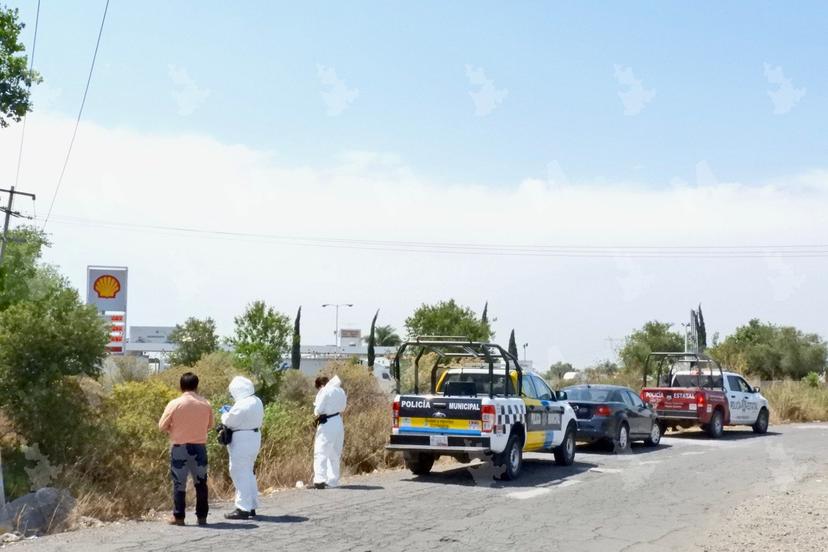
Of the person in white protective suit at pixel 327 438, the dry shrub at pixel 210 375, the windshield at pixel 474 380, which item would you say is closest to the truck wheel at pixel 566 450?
the windshield at pixel 474 380

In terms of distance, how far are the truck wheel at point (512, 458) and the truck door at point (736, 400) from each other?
12.9m

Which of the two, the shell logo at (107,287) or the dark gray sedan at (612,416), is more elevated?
the shell logo at (107,287)

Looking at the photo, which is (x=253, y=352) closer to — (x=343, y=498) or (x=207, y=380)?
(x=207, y=380)

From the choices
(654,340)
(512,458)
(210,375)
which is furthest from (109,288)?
(654,340)

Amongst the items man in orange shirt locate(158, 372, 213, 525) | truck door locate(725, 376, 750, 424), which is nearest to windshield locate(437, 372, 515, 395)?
man in orange shirt locate(158, 372, 213, 525)

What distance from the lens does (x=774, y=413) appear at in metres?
36.6

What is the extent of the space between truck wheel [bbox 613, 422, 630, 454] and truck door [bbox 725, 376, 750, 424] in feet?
20.6

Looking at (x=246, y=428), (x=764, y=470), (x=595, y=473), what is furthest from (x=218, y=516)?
(x=764, y=470)

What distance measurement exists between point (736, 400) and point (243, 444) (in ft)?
63.3

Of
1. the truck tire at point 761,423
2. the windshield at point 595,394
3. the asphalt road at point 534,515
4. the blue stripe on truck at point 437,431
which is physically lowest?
the asphalt road at point 534,515

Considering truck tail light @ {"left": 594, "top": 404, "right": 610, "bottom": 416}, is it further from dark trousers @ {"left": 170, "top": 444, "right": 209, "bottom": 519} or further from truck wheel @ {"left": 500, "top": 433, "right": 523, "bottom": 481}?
dark trousers @ {"left": 170, "top": 444, "right": 209, "bottom": 519}

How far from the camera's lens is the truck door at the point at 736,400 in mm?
27734

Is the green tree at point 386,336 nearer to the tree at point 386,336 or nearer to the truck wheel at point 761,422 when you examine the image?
the tree at point 386,336

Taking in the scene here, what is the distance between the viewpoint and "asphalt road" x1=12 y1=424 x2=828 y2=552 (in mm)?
10664
